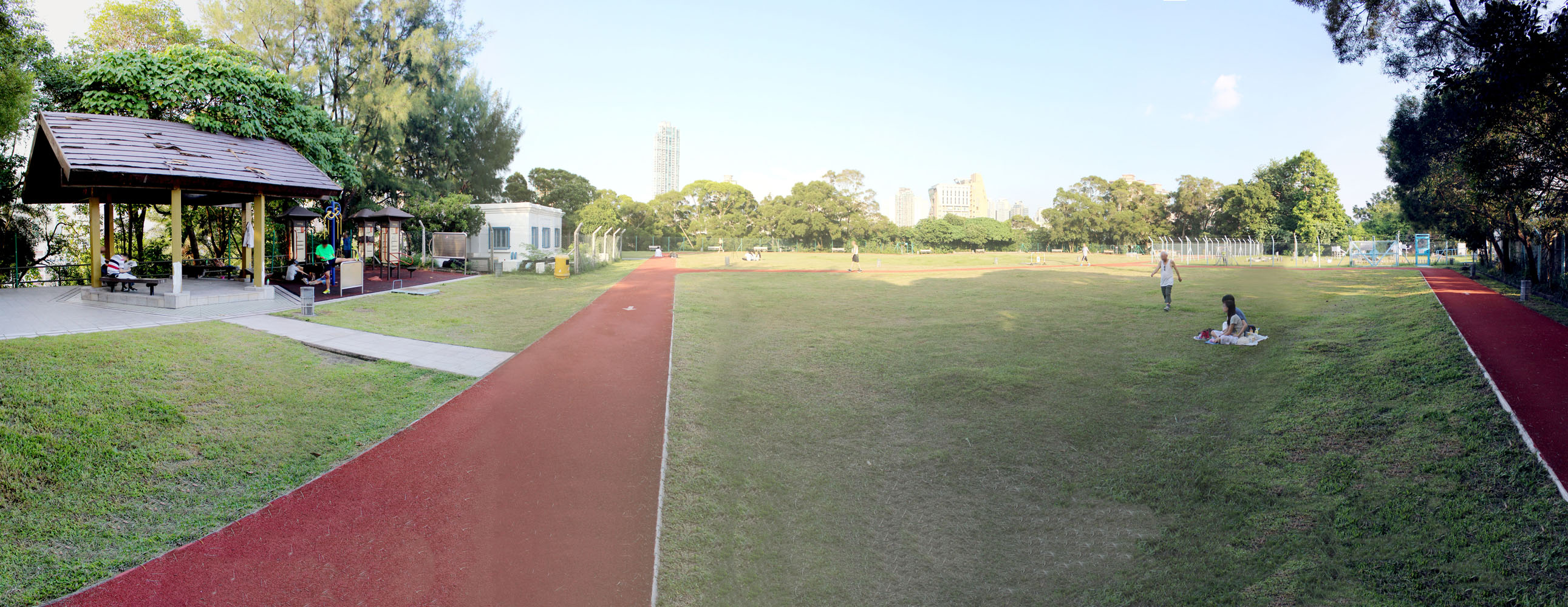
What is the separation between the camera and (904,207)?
577ft

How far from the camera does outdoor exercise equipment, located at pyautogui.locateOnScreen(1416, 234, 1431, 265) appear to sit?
3894 cm

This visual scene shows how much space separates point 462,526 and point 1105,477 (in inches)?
217

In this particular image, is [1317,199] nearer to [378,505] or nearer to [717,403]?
[717,403]

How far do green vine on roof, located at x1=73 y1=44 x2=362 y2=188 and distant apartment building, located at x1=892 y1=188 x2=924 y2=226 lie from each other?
162 metres

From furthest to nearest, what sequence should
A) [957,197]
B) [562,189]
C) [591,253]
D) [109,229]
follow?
[957,197], [562,189], [591,253], [109,229]

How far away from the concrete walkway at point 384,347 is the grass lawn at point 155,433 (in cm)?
29

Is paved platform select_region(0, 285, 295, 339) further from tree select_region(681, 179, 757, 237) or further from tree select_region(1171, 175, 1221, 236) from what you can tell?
tree select_region(1171, 175, 1221, 236)

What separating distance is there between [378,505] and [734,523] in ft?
9.56

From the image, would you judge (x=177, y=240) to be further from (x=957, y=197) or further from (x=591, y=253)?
(x=957, y=197)

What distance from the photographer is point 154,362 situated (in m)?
8.75

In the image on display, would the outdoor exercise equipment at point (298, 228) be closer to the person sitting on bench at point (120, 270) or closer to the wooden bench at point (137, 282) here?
the person sitting on bench at point (120, 270)

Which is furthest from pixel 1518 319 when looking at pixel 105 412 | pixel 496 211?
pixel 496 211

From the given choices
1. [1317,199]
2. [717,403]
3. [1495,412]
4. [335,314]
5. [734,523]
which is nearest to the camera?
[734,523]

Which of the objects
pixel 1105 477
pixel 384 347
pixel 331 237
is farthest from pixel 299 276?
pixel 1105 477
